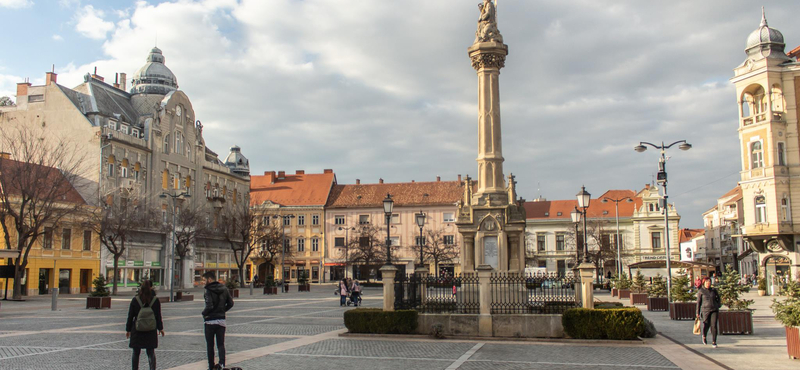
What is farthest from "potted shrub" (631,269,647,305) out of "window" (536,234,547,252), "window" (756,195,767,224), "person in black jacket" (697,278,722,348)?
"window" (536,234,547,252)

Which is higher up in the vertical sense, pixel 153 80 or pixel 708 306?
pixel 153 80

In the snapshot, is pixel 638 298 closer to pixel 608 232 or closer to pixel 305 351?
pixel 305 351

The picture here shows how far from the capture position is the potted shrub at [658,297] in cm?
2542

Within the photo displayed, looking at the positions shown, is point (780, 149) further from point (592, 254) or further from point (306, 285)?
point (306, 285)

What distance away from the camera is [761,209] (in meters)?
42.1

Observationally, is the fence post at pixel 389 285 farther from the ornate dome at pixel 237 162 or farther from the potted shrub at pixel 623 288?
the ornate dome at pixel 237 162

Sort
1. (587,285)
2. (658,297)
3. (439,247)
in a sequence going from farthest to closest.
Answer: (439,247) < (658,297) < (587,285)

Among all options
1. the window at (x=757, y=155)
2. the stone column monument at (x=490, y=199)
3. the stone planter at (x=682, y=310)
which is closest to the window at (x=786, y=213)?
the window at (x=757, y=155)

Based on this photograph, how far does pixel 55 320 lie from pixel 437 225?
6201 cm

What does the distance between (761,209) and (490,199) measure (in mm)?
26493

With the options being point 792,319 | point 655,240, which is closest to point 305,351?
point 792,319

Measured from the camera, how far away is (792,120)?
4131 centimetres

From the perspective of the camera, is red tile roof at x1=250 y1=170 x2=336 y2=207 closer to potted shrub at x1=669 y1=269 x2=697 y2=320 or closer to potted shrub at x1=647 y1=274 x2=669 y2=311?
potted shrub at x1=647 y1=274 x2=669 y2=311

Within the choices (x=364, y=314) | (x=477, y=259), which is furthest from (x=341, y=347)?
(x=477, y=259)
